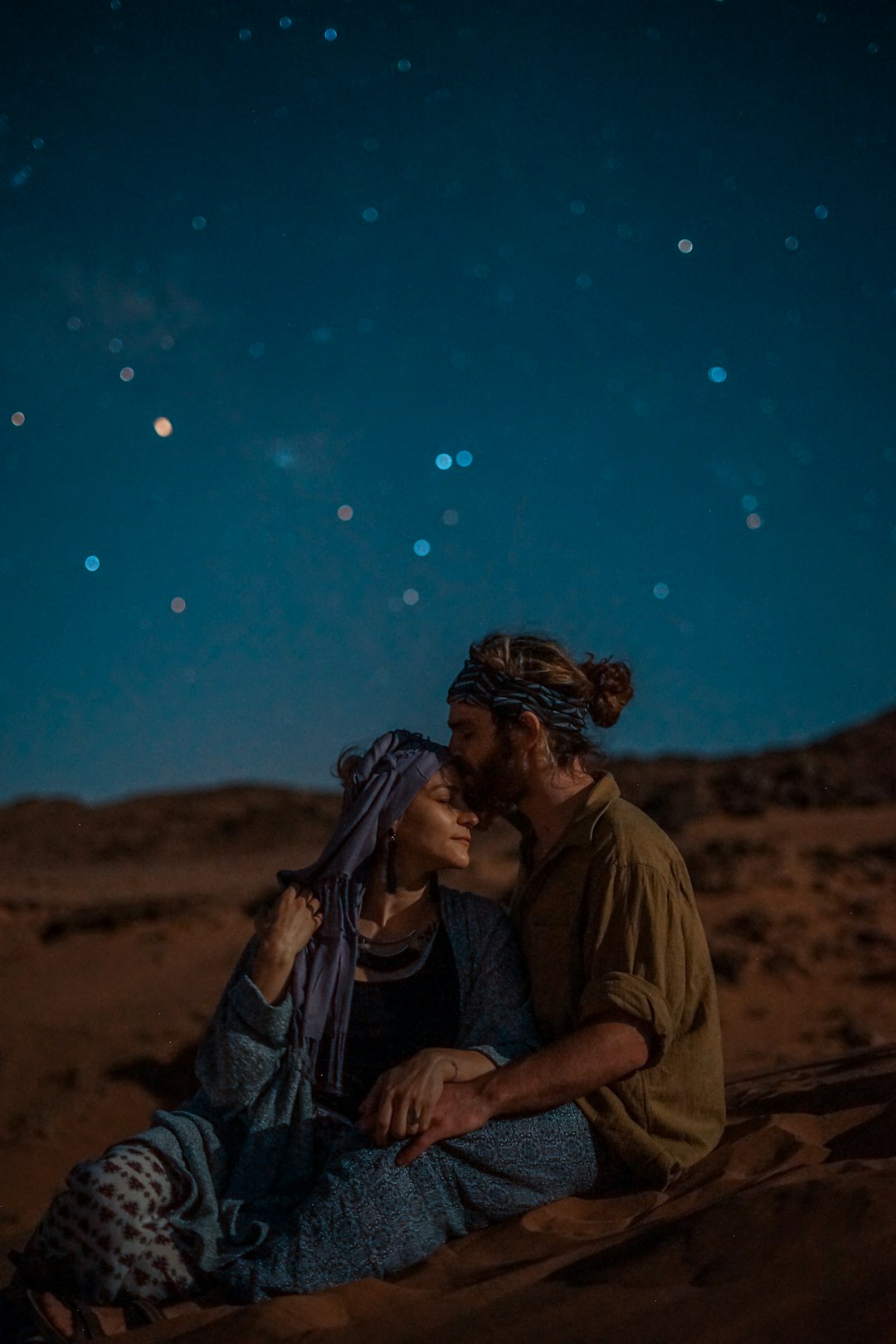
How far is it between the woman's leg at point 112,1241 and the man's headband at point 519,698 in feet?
6.11

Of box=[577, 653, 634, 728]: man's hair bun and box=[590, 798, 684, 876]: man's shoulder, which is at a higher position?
box=[577, 653, 634, 728]: man's hair bun

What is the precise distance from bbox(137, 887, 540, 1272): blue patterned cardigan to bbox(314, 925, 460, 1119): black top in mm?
96

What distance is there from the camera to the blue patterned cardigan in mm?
3461

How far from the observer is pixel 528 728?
13.2 ft

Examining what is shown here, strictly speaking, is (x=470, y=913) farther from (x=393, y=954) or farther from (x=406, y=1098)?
(x=406, y=1098)

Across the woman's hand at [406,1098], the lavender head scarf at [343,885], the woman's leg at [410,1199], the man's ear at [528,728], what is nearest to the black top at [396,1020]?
the lavender head scarf at [343,885]

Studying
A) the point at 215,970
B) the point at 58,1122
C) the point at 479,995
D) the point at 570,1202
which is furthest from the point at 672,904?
the point at 215,970

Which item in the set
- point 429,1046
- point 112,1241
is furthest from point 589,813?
point 112,1241

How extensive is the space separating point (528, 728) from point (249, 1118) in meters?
1.61

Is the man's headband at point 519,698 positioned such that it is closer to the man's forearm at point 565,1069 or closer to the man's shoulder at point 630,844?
the man's shoulder at point 630,844

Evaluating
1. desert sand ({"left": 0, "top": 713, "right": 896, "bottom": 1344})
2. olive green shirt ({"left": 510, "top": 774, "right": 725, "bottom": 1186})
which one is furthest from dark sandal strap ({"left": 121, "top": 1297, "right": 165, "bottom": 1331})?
olive green shirt ({"left": 510, "top": 774, "right": 725, "bottom": 1186})

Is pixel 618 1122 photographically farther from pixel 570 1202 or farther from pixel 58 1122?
pixel 58 1122

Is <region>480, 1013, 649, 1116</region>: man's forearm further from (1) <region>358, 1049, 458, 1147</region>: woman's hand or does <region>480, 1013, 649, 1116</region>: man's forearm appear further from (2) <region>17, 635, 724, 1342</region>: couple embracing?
(1) <region>358, 1049, 458, 1147</region>: woman's hand

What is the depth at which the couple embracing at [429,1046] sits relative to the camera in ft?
11.0
